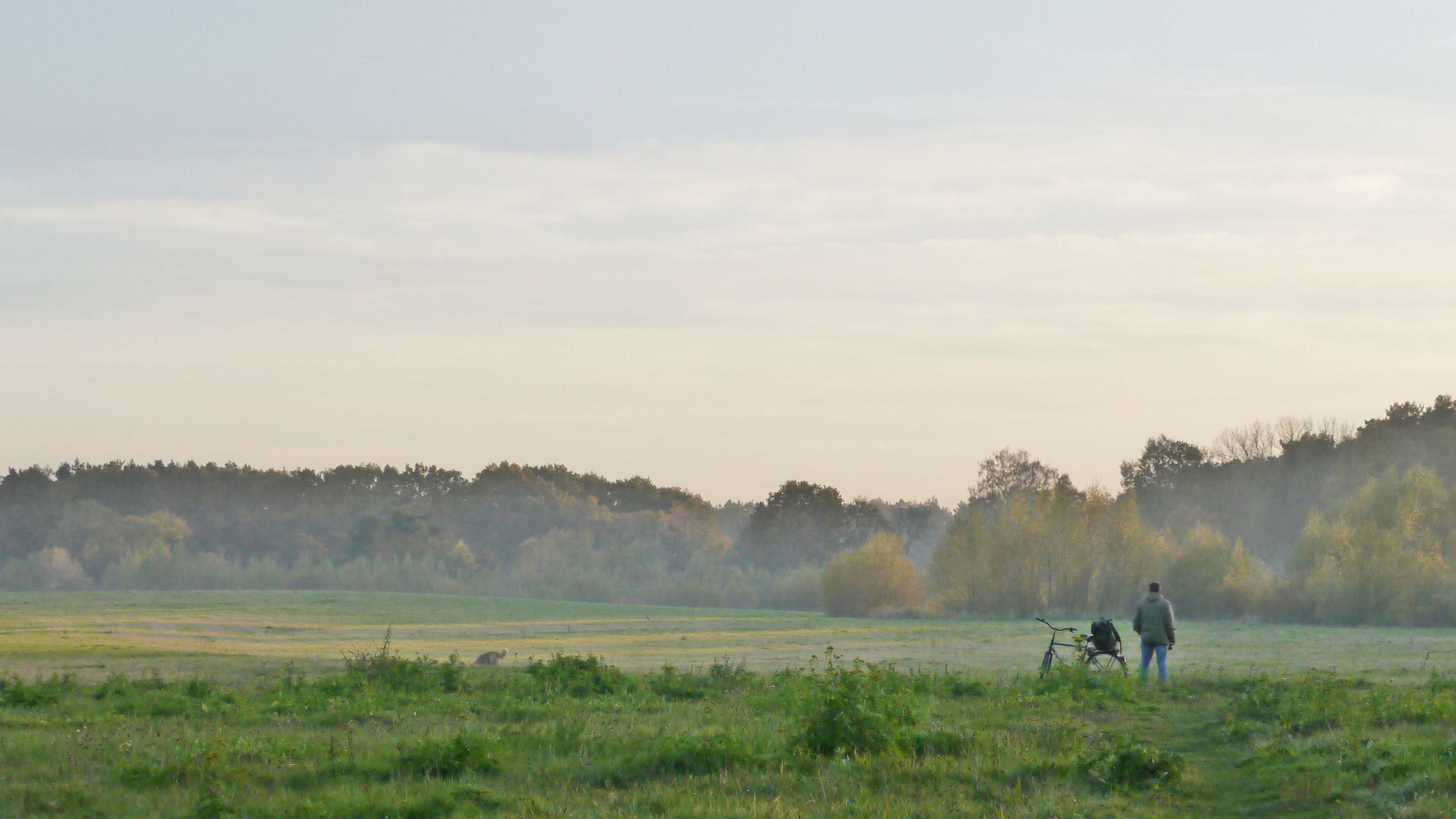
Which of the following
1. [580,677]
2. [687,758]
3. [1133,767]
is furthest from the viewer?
[580,677]

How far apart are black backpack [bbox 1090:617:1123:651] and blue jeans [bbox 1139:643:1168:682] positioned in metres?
0.64

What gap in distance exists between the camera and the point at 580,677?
26516 millimetres

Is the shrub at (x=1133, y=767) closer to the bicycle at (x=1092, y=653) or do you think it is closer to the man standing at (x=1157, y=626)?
the man standing at (x=1157, y=626)

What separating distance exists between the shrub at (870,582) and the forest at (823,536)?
0.51 feet

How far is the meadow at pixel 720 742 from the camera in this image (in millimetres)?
13492

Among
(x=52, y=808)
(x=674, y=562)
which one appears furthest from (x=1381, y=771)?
(x=674, y=562)

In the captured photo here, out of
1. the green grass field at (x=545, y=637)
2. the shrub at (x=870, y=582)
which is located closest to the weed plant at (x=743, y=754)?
the green grass field at (x=545, y=637)

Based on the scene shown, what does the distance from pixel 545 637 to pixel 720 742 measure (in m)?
50.6

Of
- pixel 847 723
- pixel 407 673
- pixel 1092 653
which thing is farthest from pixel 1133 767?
pixel 407 673

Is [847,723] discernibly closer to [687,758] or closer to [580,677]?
[687,758]

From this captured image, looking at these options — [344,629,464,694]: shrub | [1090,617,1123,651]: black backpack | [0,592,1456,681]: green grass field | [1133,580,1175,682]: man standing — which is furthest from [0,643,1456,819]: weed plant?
[0,592,1456,681]: green grass field

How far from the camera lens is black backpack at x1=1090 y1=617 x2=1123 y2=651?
28000 millimetres

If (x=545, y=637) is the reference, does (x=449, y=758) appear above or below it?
above

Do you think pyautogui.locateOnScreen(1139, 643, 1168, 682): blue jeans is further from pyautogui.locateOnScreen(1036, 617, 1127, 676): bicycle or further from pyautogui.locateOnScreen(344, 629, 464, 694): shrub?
pyautogui.locateOnScreen(344, 629, 464, 694): shrub
